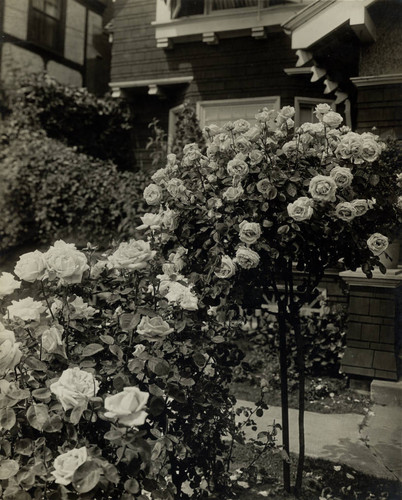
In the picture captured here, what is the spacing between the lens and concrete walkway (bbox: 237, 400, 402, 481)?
361 cm

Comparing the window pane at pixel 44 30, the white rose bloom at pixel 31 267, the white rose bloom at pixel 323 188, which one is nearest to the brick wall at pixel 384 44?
the white rose bloom at pixel 323 188

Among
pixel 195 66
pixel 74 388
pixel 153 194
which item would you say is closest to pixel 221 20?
pixel 195 66

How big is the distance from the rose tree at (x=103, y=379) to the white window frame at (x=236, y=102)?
6.78 m

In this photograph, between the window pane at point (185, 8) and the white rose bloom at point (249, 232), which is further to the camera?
the window pane at point (185, 8)

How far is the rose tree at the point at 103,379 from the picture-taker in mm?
1807

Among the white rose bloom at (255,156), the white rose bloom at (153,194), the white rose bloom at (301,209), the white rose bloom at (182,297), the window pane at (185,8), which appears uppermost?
the window pane at (185,8)

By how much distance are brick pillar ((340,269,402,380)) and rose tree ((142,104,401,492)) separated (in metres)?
2.38

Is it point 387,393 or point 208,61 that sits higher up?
point 208,61

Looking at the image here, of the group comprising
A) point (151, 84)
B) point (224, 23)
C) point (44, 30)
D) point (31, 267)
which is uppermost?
point (44, 30)

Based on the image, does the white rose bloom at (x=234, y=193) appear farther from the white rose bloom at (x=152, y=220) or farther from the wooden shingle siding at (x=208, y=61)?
the wooden shingle siding at (x=208, y=61)

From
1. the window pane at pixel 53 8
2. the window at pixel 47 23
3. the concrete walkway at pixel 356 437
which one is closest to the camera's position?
the concrete walkway at pixel 356 437

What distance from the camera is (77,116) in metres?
10.9

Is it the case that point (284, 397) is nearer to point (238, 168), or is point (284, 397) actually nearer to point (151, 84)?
point (238, 168)

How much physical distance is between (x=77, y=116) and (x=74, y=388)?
9922 millimetres
